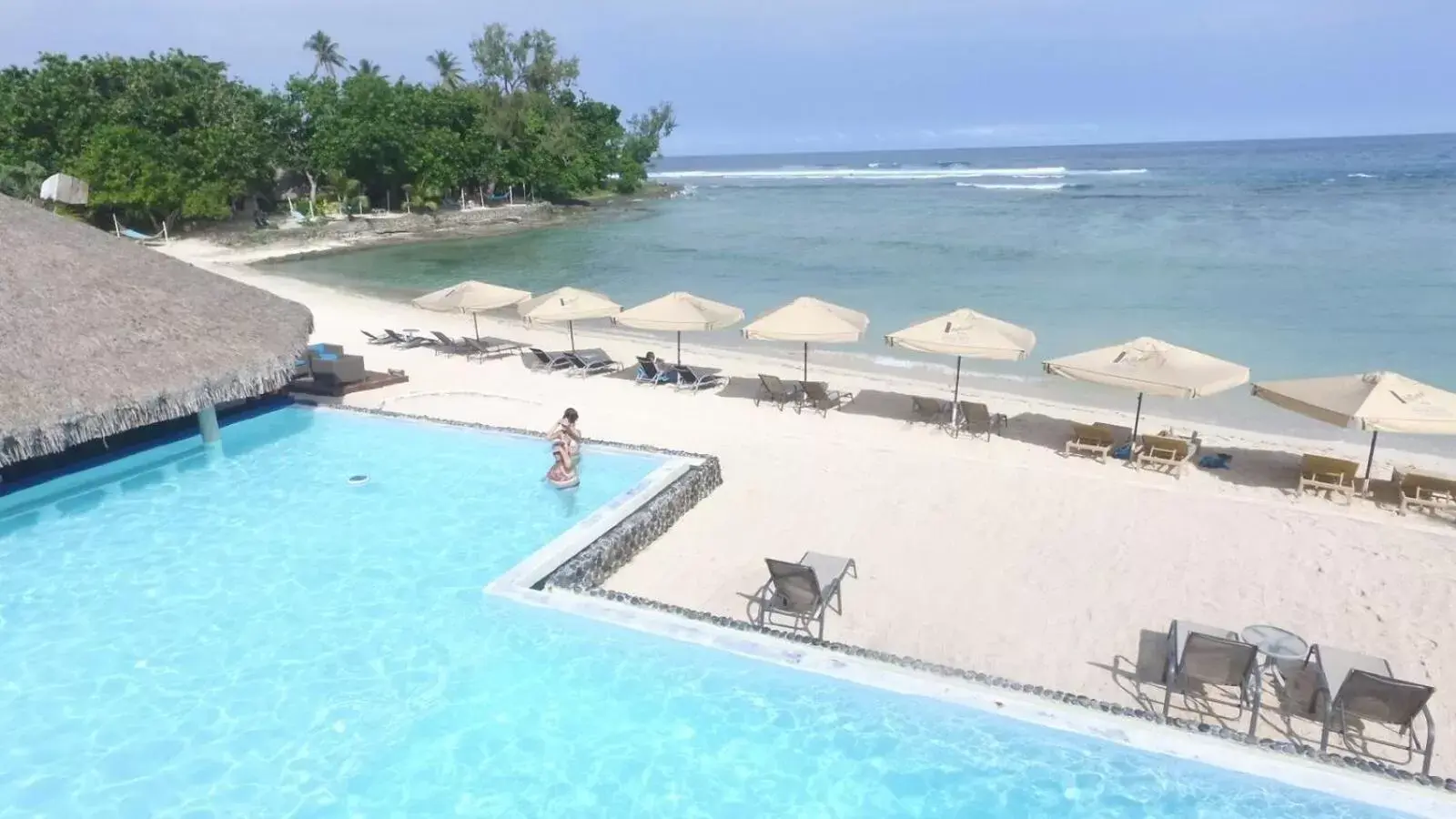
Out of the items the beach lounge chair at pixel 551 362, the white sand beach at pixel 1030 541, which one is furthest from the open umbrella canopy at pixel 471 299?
the white sand beach at pixel 1030 541

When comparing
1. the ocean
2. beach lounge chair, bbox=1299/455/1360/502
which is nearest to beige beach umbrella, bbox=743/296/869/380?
the ocean

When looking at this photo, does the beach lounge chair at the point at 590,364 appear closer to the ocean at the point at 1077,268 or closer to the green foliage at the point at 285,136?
the ocean at the point at 1077,268

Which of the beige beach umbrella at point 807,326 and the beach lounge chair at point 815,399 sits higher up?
the beige beach umbrella at point 807,326

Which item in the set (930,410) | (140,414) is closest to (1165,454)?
(930,410)

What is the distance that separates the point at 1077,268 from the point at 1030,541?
2428 cm

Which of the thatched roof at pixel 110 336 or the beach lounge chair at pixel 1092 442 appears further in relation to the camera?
the beach lounge chair at pixel 1092 442

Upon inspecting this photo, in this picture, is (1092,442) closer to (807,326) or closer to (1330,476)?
(1330,476)

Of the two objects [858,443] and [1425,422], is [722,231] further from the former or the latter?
[1425,422]

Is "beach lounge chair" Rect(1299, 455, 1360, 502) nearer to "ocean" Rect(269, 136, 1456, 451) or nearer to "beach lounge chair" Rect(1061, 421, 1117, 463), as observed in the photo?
"beach lounge chair" Rect(1061, 421, 1117, 463)

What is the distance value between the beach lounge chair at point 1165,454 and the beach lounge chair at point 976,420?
6.30 feet

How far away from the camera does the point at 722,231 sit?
46312 millimetres

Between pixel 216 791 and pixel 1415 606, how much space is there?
29.7 feet

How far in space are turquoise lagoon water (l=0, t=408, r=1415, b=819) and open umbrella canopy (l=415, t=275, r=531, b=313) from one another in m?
7.63

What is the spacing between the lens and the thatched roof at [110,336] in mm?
8602
